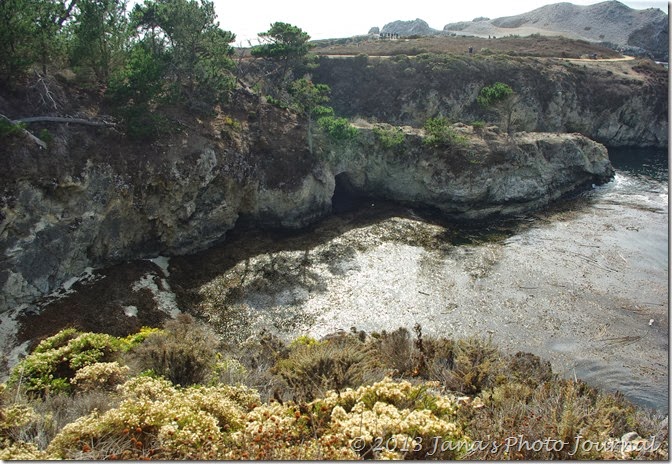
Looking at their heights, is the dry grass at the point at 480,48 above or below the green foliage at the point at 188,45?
above

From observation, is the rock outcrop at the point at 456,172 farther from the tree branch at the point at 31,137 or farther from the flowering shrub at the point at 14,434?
the flowering shrub at the point at 14,434

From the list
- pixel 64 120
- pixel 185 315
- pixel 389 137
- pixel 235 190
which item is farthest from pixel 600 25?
pixel 185 315

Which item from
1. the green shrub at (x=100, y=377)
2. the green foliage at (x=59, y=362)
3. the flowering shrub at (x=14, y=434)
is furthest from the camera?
the green foliage at (x=59, y=362)

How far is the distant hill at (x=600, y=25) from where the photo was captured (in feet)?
362

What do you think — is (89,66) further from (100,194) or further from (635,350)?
(635,350)

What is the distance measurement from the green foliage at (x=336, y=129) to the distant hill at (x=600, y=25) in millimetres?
100911

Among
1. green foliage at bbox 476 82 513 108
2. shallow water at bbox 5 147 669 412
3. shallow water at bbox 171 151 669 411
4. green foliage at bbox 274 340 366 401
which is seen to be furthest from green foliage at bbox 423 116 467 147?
green foliage at bbox 274 340 366 401

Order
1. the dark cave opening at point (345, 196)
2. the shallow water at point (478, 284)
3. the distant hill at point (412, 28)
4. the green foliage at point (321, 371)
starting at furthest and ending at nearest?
the distant hill at point (412, 28), the dark cave opening at point (345, 196), the shallow water at point (478, 284), the green foliage at point (321, 371)

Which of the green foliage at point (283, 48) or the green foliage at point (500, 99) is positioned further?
the green foliage at point (500, 99)

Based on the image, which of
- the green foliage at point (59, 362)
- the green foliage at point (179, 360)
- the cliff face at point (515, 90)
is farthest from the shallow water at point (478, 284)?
the cliff face at point (515, 90)

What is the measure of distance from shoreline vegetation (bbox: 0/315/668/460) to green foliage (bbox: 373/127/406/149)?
24.3 m

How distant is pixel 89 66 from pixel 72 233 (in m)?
11.9

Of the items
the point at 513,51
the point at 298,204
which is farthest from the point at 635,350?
the point at 513,51

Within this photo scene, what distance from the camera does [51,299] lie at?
816 inches
